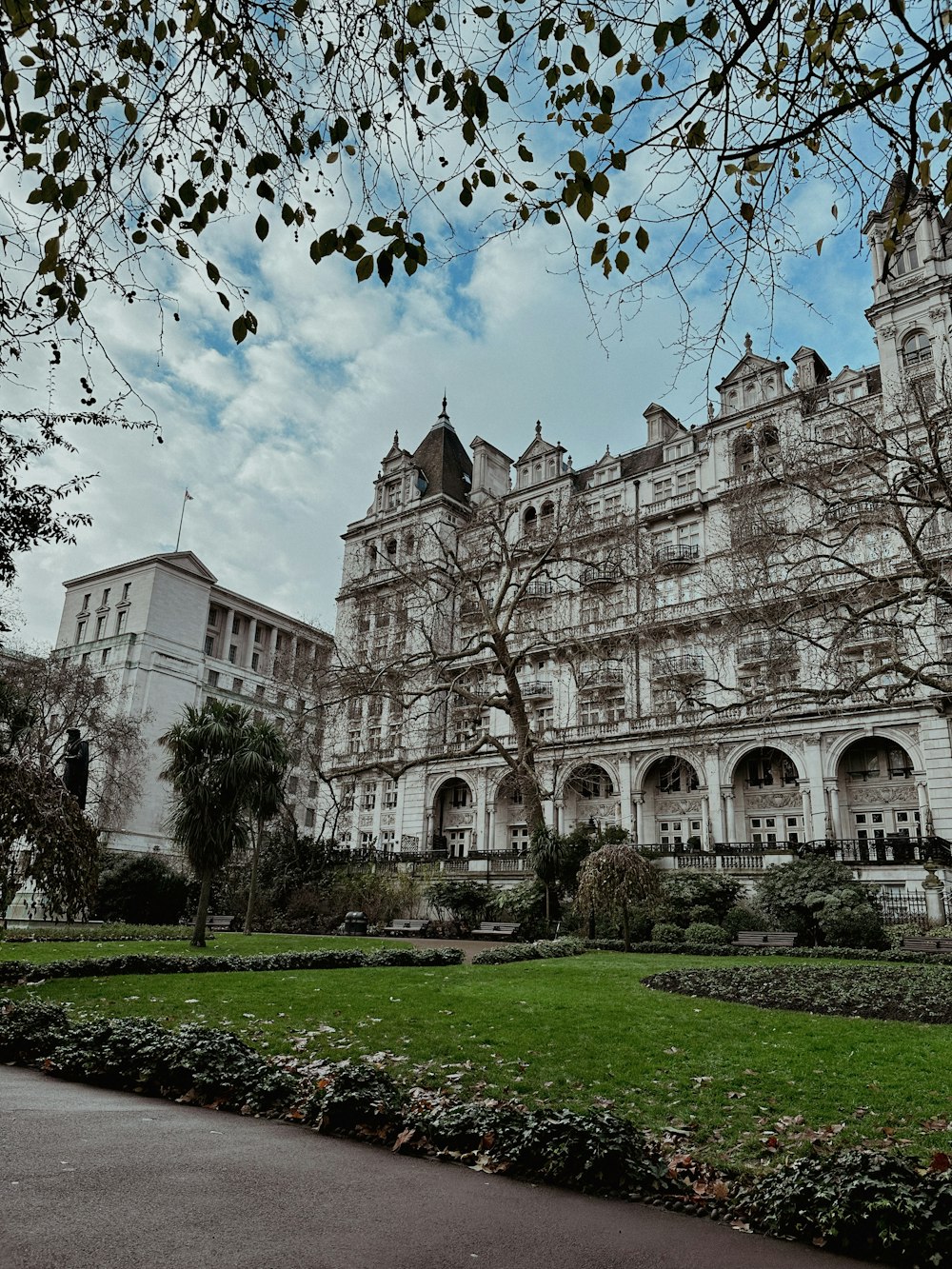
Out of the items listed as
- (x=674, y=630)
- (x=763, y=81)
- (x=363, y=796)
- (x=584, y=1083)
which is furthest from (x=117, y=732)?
(x=763, y=81)

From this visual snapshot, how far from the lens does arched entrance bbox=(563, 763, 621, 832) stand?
4253 cm

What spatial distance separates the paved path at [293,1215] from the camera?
13.5 ft

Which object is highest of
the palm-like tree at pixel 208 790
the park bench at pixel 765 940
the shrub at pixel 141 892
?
the palm-like tree at pixel 208 790

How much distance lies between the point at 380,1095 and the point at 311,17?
24.1 ft

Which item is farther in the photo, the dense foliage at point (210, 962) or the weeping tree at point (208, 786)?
the weeping tree at point (208, 786)

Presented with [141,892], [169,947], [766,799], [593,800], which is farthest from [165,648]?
[169,947]

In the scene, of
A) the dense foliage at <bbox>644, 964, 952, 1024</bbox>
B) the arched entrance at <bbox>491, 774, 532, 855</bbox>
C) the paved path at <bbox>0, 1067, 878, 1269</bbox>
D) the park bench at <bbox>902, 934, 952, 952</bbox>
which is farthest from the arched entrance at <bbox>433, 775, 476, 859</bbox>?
the paved path at <bbox>0, 1067, 878, 1269</bbox>

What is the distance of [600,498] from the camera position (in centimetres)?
4938

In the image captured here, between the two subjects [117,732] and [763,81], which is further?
[117,732]

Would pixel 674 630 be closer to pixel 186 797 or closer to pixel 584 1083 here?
pixel 186 797

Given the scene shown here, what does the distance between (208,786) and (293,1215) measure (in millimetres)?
18349

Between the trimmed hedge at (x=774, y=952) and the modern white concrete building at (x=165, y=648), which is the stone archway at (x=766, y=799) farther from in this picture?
the modern white concrete building at (x=165, y=648)

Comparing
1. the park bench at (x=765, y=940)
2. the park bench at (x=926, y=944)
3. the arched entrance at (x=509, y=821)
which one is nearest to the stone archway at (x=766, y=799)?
the arched entrance at (x=509, y=821)

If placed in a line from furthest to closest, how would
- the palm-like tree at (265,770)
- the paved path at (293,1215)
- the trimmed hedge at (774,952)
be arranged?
1. the palm-like tree at (265,770)
2. the trimmed hedge at (774,952)
3. the paved path at (293,1215)
